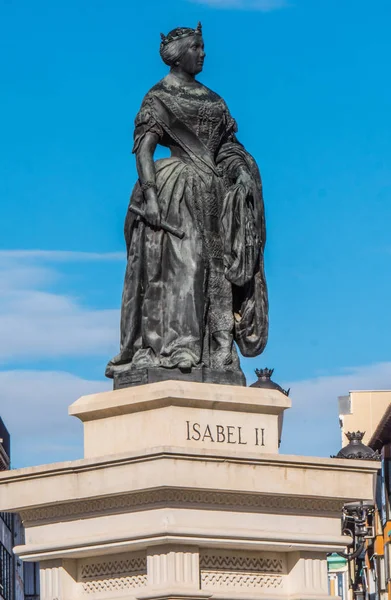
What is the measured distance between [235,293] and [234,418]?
1.30m

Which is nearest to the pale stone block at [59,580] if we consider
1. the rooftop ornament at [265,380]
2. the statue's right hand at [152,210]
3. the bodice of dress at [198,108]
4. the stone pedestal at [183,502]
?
the stone pedestal at [183,502]

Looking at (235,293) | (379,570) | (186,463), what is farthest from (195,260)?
(379,570)

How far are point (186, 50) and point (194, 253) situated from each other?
69.1 inches

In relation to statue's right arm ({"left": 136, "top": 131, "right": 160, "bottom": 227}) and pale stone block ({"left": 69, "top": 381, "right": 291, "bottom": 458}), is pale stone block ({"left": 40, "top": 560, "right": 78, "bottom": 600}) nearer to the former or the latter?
pale stone block ({"left": 69, "top": 381, "right": 291, "bottom": 458})

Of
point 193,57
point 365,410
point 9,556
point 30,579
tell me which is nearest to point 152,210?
point 193,57

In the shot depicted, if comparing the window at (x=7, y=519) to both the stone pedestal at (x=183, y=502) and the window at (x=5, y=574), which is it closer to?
the window at (x=5, y=574)

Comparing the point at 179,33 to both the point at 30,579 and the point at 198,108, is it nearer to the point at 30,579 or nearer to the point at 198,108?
the point at 198,108

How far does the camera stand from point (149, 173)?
579 inches

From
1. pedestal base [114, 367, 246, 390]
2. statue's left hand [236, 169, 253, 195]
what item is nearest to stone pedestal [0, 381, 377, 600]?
pedestal base [114, 367, 246, 390]

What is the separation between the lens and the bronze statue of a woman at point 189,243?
14484 mm

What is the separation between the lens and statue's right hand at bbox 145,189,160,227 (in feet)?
47.8

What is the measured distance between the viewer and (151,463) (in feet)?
43.8

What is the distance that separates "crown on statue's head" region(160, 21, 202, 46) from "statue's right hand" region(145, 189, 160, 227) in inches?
55.4

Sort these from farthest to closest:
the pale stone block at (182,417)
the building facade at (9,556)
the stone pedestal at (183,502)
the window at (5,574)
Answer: the building facade at (9,556) < the window at (5,574) < the pale stone block at (182,417) < the stone pedestal at (183,502)
